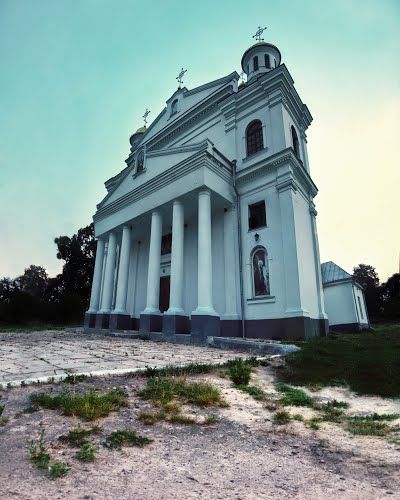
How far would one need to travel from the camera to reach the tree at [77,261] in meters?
35.1

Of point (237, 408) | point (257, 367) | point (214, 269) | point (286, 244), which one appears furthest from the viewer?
point (214, 269)

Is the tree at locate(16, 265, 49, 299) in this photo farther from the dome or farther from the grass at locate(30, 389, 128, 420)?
the grass at locate(30, 389, 128, 420)

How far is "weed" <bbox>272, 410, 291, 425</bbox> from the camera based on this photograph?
326cm

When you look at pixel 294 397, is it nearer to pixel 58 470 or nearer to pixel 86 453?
pixel 86 453

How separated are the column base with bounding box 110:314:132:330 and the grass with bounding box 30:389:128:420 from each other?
12.7 meters

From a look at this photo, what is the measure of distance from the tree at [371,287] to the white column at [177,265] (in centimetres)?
3521

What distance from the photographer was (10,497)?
1788 mm

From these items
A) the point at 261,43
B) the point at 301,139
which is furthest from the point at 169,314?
the point at 261,43

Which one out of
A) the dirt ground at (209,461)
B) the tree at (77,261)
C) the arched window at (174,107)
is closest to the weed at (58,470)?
the dirt ground at (209,461)

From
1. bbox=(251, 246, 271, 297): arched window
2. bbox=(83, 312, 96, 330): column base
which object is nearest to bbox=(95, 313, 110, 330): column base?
bbox=(83, 312, 96, 330): column base

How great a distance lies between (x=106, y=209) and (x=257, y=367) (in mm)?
14580

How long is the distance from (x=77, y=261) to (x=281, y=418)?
3584cm

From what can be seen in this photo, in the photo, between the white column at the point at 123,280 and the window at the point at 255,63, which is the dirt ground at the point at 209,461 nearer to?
the white column at the point at 123,280

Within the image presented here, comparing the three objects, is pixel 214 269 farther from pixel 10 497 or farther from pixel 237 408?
pixel 10 497
